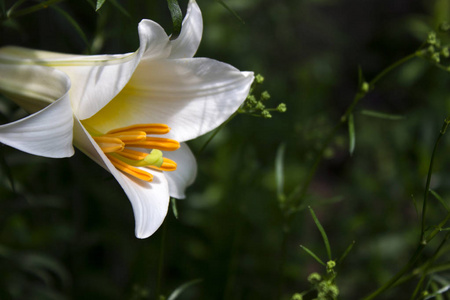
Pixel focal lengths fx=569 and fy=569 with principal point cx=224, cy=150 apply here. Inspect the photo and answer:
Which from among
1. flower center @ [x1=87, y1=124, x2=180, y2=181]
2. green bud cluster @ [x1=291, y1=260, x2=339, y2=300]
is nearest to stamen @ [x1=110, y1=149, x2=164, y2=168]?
flower center @ [x1=87, y1=124, x2=180, y2=181]

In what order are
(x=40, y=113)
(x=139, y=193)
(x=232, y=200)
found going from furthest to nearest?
1. (x=232, y=200)
2. (x=139, y=193)
3. (x=40, y=113)

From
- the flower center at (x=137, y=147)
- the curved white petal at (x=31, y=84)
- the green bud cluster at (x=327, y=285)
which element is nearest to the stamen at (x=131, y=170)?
the flower center at (x=137, y=147)

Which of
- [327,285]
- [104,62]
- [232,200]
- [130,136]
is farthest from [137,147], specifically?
[232,200]

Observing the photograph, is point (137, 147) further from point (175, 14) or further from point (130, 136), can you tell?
point (175, 14)

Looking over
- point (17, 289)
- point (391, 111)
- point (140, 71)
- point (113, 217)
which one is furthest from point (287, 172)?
point (391, 111)

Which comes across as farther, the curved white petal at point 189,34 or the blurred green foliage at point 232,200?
the blurred green foliage at point 232,200

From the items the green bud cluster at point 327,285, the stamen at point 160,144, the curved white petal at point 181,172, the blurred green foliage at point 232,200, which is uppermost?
the stamen at point 160,144

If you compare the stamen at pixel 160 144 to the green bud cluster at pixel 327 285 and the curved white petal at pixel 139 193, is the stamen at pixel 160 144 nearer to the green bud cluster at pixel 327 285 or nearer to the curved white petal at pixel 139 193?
the curved white petal at pixel 139 193
